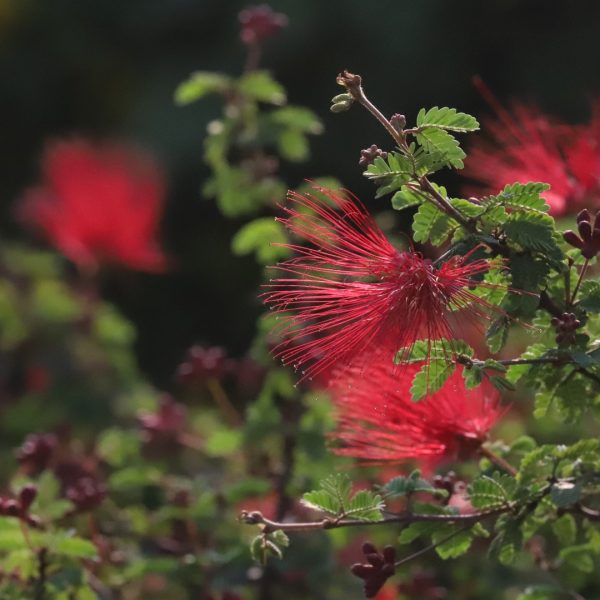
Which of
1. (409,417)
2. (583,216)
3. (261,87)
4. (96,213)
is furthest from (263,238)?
(96,213)

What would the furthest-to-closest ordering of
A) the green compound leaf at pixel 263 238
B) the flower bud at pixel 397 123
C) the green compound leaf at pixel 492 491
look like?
the green compound leaf at pixel 263 238
the green compound leaf at pixel 492 491
the flower bud at pixel 397 123

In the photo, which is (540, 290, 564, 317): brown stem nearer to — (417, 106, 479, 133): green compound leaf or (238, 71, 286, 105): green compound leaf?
(417, 106, 479, 133): green compound leaf

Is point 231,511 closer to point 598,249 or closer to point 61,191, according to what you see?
point 598,249

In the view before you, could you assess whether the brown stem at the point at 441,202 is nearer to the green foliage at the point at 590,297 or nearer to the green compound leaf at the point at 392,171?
the green compound leaf at the point at 392,171

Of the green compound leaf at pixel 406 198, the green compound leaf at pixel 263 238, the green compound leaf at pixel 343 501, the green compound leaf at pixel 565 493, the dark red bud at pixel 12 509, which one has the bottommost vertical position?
the dark red bud at pixel 12 509

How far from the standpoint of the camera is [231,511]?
6.09ft

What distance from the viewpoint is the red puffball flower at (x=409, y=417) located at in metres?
1.31

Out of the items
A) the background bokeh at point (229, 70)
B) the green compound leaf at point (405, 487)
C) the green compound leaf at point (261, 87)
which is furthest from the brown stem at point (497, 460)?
the background bokeh at point (229, 70)

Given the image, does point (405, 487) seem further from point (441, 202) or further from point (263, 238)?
point (263, 238)

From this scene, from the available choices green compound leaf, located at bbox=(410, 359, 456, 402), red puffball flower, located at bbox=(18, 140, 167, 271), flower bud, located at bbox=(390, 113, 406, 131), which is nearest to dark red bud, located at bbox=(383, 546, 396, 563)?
green compound leaf, located at bbox=(410, 359, 456, 402)

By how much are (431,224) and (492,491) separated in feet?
0.95

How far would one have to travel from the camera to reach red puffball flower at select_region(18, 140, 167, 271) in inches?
107

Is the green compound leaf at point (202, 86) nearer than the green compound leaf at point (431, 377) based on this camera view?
No

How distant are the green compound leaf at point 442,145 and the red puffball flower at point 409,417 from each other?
30cm
